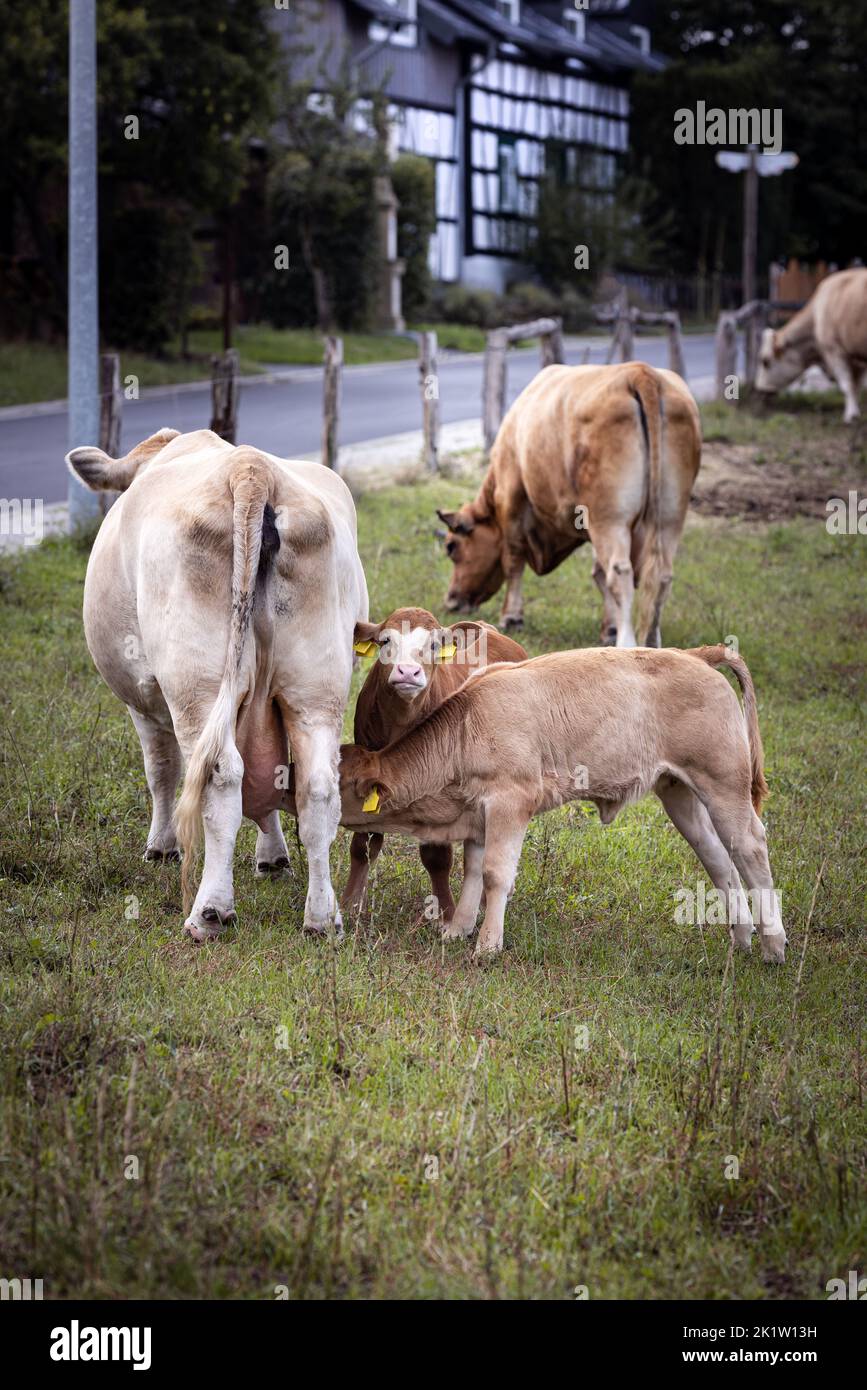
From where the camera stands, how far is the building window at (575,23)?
57094 millimetres

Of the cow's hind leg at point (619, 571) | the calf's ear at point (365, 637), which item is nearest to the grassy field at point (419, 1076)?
the calf's ear at point (365, 637)

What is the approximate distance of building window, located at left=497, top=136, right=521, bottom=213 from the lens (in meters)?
50.8

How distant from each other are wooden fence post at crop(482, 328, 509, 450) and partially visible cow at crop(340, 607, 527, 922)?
13043mm

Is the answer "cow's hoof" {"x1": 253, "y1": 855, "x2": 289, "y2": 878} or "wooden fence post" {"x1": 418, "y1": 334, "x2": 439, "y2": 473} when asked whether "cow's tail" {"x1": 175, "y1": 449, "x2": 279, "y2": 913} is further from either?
"wooden fence post" {"x1": 418, "y1": 334, "x2": 439, "y2": 473}

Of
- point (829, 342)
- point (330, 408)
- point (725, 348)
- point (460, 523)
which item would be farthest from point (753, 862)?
point (725, 348)

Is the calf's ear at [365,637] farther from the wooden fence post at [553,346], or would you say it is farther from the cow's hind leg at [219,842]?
the wooden fence post at [553,346]

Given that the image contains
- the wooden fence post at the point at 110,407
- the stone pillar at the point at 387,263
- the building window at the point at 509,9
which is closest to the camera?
the wooden fence post at the point at 110,407

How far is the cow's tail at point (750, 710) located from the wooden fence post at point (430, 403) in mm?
11646

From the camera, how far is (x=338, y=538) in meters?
6.37

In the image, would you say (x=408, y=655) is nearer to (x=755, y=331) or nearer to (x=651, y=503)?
(x=651, y=503)
